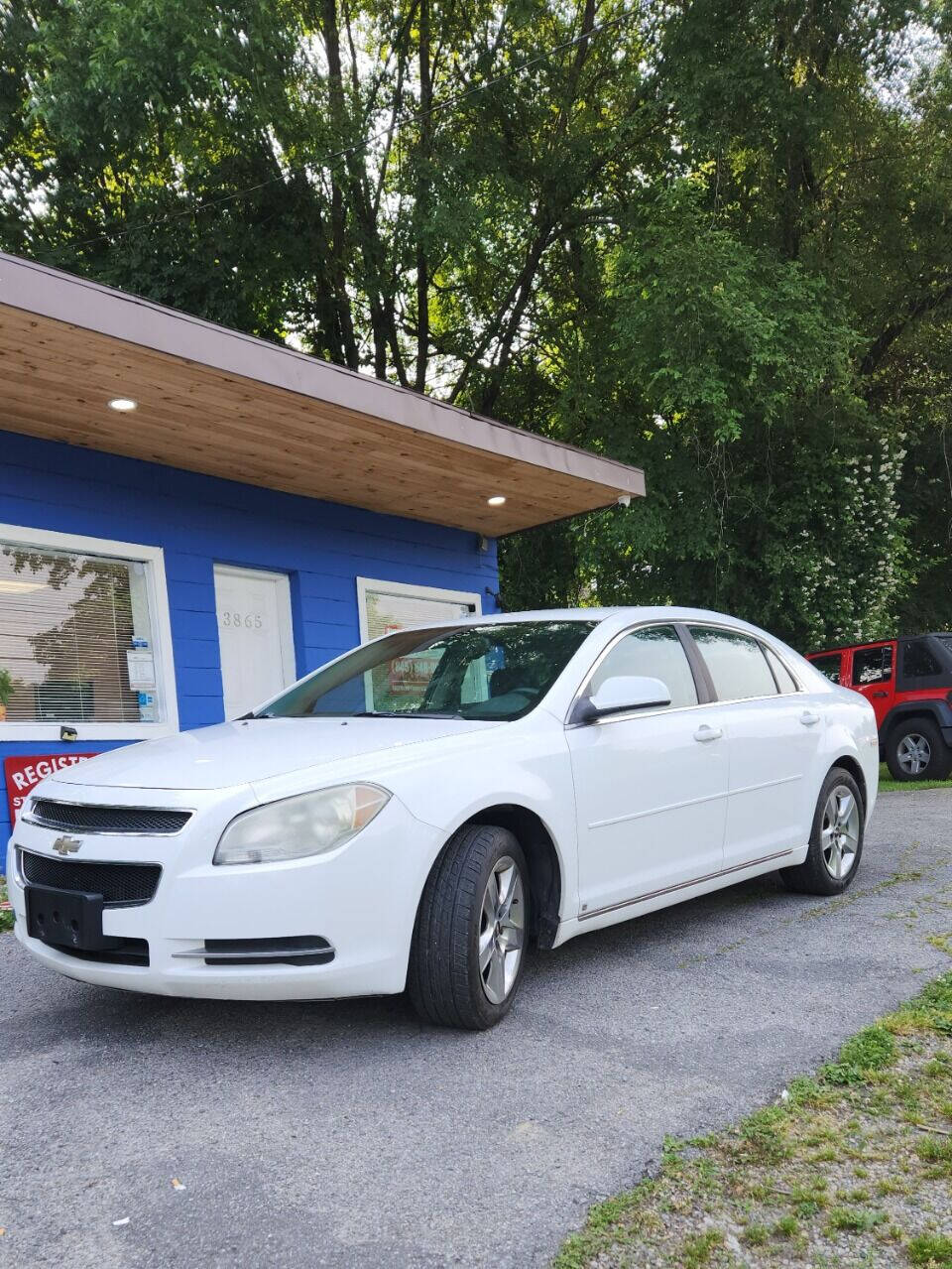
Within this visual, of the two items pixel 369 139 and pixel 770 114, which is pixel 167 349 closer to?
pixel 369 139

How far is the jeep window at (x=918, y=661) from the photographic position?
12516mm

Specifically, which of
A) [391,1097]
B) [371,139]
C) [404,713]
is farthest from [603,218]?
[391,1097]

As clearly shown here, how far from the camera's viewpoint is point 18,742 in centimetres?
730

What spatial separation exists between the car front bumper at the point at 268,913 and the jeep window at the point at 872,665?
10887 mm

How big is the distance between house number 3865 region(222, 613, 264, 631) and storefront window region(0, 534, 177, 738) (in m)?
0.83

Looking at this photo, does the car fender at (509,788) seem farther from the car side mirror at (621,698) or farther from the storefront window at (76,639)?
the storefront window at (76,639)

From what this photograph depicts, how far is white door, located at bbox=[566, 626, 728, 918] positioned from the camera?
4.10m

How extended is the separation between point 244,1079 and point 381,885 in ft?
2.28

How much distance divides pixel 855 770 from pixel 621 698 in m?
2.40

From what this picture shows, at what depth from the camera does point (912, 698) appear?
12609mm

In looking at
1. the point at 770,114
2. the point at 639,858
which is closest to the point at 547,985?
the point at 639,858

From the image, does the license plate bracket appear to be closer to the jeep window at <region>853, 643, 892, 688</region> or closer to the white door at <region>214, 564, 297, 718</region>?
the white door at <region>214, 564, 297, 718</region>

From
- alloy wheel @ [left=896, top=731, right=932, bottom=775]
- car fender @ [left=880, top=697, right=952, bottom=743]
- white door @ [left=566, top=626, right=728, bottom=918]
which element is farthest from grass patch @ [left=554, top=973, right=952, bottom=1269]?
alloy wheel @ [left=896, top=731, right=932, bottom=775]

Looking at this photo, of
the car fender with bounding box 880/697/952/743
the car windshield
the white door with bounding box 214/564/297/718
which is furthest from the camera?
the car fender with bounding box 880/697/952/743
